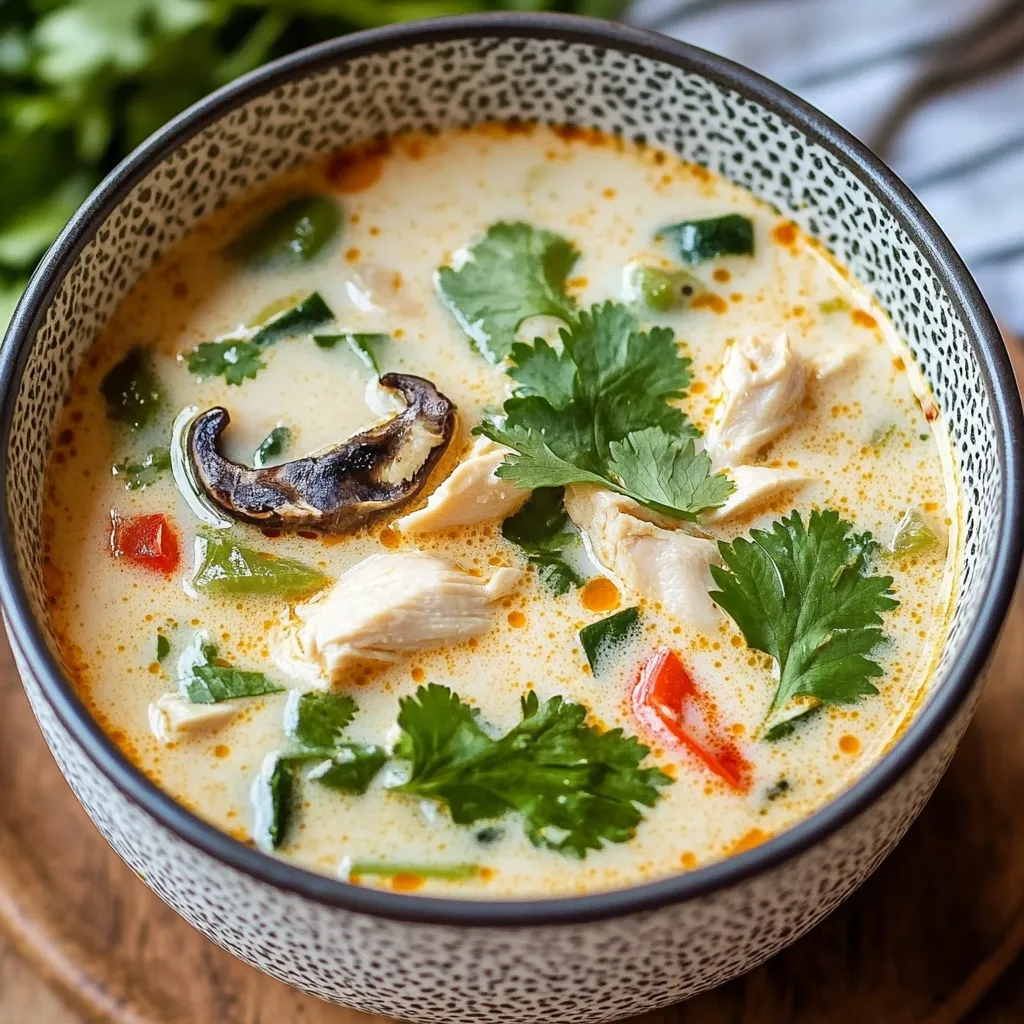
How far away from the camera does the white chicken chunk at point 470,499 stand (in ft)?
5.54

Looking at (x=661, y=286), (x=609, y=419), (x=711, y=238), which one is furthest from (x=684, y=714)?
(x=711, y=238)

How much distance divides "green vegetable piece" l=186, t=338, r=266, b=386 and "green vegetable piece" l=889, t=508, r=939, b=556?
2.72 ft

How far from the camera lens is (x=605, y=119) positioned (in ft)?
6.82

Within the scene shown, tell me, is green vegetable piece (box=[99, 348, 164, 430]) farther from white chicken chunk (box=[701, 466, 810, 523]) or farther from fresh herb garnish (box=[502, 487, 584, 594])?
white chicken chunk (box=[701, 466, 810, 523])

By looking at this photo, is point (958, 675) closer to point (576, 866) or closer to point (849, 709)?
point (849, 709)

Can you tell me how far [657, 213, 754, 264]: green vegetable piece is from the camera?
1981 mm

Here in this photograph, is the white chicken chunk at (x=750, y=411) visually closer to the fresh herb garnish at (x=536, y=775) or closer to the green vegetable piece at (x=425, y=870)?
the fresh herb garnish at (x=536, y=775)

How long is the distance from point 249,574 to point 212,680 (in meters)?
0.14

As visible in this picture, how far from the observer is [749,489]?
171cm

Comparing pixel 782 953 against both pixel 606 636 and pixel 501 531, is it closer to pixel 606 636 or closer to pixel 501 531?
pixel 606 636

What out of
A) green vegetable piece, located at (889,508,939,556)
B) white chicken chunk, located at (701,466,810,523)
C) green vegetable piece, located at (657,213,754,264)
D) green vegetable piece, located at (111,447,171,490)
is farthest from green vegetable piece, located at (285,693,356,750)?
green vegetable piece, located at (657,213,754,264)

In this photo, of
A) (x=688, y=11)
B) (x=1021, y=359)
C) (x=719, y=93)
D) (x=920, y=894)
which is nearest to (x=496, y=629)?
(x=920, y=894)

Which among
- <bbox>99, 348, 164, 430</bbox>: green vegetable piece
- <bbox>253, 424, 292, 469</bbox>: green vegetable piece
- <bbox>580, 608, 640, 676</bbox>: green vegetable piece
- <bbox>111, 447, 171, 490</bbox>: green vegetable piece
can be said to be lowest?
<bbox>580, 608, 640, 676</bbox>: green vegetable piece

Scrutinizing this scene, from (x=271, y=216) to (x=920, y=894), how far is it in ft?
4.14
